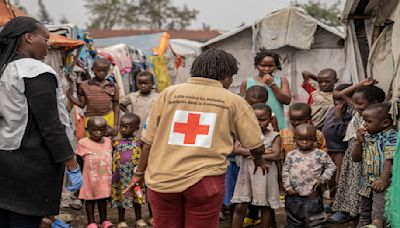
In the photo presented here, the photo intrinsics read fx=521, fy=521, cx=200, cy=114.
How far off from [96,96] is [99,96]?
34mm

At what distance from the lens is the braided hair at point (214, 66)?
3.06 meters

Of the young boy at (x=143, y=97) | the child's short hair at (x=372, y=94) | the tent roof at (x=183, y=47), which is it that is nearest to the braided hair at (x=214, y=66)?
the child's short hair at (x=372, y=94)

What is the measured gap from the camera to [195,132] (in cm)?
291

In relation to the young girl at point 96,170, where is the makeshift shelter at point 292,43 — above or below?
above

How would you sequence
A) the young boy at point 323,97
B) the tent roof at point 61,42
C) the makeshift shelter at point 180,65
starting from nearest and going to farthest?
1. the young boy at point 323,97
2. the tent roof at point 61,42
3. the makeshift shelter at point 180,65

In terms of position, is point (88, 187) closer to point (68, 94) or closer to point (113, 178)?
point (113, 178)

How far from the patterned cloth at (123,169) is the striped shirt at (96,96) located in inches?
43.1

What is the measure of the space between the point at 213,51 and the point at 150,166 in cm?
79

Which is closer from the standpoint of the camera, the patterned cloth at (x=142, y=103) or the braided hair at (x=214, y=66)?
the braided hair at (x=214, y=66)

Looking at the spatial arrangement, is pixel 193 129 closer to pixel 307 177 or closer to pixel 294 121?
pixel 307 177

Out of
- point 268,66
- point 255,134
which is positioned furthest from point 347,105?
point 255,134

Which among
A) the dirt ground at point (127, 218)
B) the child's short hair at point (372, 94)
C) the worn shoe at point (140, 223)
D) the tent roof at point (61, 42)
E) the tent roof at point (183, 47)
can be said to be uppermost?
A: the tent roof at point (61, 42)

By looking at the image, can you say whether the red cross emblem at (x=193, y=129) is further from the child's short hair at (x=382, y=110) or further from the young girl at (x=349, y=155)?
the young girl at (x=349, y=155)

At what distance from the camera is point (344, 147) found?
5.08 metres
